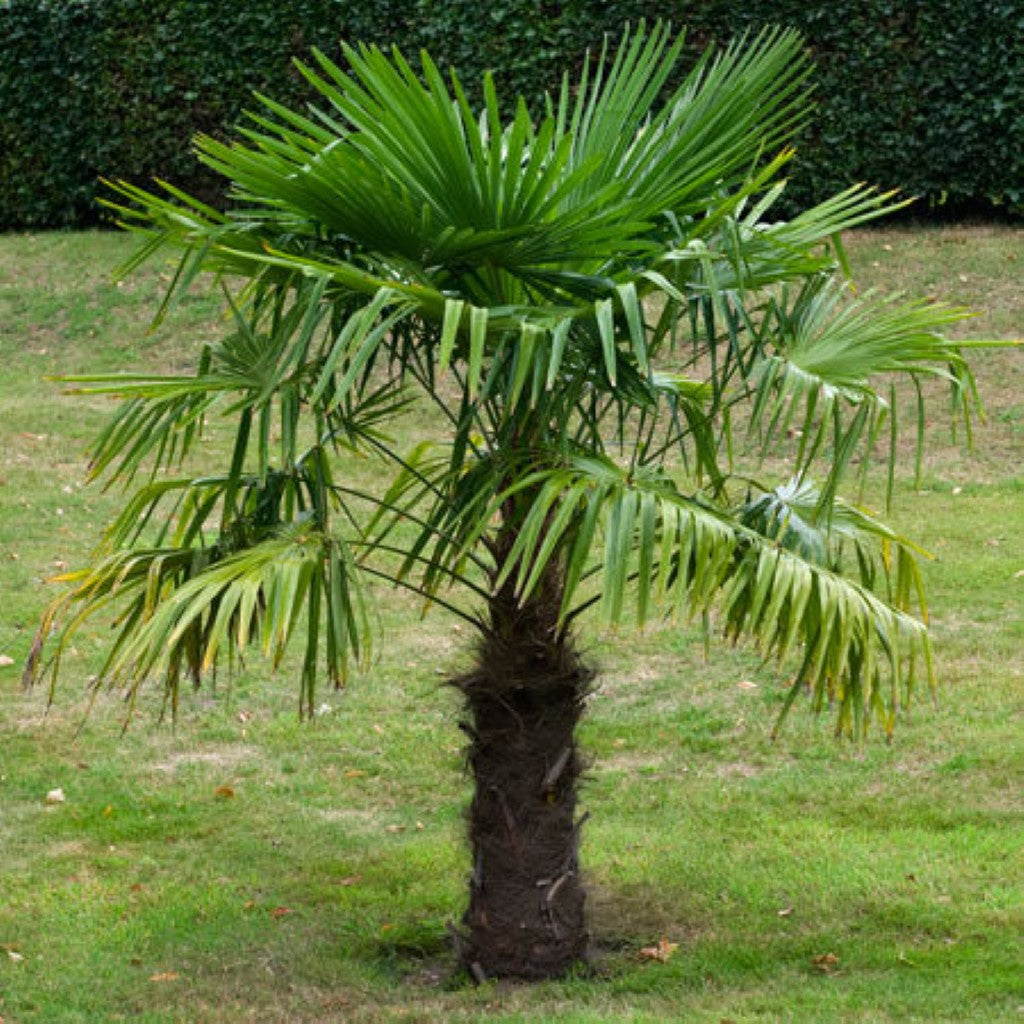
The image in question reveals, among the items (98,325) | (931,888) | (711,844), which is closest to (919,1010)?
(931,888)

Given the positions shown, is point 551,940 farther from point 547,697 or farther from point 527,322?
point 527,322

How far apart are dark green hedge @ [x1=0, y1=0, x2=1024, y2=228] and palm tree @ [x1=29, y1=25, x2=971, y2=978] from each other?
879 centimetres

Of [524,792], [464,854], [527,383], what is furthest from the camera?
[464,854]

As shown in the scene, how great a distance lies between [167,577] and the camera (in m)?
5.41

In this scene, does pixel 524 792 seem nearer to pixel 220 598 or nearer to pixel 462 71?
pixel 220 598

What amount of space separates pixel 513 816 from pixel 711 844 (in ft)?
4.99

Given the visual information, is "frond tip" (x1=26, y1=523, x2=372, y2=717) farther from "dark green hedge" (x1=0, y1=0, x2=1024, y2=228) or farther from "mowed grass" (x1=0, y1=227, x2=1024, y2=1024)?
"dark green hedge" (x1=0, y1=0, x2=1024, y2=228)

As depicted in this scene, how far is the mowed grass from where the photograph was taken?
18.1ft

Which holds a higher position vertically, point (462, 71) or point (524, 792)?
point (462, 71)

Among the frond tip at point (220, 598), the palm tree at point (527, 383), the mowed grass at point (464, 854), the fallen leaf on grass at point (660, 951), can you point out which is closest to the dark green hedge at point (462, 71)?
the mowed grass at point (464, 854)

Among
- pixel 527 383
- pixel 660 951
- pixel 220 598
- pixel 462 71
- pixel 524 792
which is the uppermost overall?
pixel 462 71

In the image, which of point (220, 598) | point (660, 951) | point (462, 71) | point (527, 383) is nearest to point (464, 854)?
point (660, 951)

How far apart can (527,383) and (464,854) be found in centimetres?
231

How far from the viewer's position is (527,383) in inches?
205
